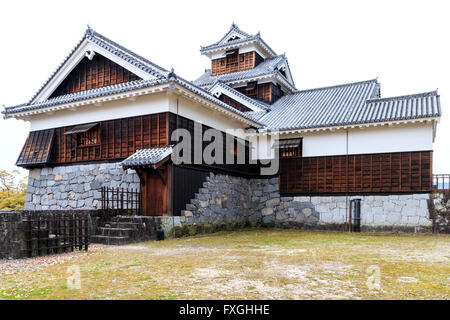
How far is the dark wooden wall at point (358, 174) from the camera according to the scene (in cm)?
1712

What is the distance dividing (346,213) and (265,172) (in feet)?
15.9

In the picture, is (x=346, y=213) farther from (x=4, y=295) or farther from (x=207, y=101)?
(x=4, y=295)

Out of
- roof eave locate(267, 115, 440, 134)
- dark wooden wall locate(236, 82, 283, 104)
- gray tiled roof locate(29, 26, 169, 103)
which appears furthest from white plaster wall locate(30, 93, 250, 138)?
dark wooden wall locate(236, 82, 283, 104)

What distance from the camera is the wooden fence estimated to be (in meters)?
9.24

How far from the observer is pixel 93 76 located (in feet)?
56.2

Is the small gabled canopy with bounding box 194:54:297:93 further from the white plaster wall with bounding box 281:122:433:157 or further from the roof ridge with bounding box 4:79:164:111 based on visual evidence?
the roof ridge with bounding box 4:79:164:111

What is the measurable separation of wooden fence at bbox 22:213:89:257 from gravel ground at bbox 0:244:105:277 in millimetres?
253

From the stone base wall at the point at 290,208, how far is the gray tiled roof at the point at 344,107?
3.69m

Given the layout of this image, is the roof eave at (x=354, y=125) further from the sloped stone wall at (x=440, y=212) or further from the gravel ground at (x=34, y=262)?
the gravel ground at (x=34, y=262)

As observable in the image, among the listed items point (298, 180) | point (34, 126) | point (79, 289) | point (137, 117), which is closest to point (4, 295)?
point (79, 289)

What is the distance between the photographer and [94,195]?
16250 millimetres

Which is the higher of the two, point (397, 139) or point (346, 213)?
point (397, 139)

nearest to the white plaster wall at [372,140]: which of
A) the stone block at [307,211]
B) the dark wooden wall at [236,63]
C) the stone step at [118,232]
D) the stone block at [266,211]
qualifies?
the stone block at [307,211]

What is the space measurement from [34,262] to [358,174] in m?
15.0
